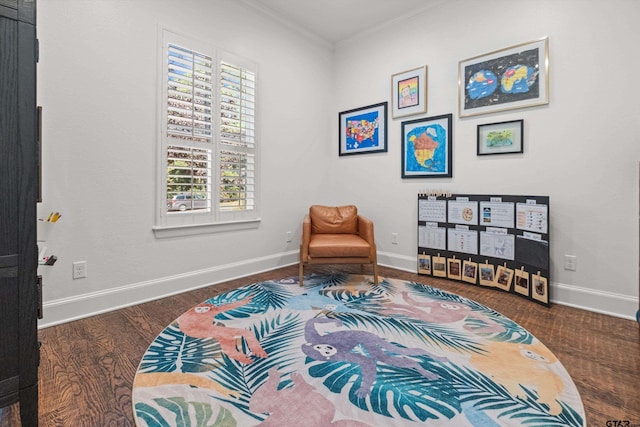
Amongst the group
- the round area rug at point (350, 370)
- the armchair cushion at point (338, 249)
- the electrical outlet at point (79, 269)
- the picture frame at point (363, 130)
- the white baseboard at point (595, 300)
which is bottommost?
the round area rug at point (350, 370)

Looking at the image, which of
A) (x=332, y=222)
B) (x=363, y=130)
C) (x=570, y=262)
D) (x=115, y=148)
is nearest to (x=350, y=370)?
(x=332, y=222)

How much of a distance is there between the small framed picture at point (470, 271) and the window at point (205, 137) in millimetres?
2326

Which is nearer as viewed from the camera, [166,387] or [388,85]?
A: [166,387]

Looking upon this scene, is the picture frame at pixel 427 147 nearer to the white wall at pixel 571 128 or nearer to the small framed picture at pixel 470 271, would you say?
the white wall at pixel 571 128

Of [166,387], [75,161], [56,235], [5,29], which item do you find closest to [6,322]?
[166,387]

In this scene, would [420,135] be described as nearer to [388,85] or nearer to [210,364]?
[388,85]

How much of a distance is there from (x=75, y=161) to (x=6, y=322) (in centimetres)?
161

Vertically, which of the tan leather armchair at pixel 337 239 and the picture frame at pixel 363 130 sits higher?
the picture frame at pixel 363 130

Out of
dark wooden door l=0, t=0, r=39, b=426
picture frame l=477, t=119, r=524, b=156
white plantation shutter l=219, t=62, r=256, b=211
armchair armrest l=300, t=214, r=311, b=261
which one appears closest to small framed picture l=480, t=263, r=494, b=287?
picture frame l=477, t=119, r=524, b=156

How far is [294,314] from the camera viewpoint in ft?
7.82

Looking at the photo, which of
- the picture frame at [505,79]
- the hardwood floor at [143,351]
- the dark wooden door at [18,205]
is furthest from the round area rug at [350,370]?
the picture frame at [505,79]

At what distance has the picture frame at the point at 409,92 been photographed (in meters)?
3.53

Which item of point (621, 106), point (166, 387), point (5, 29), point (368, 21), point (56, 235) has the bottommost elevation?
point (166, 387)

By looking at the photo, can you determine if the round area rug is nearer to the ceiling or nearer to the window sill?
the window sill
